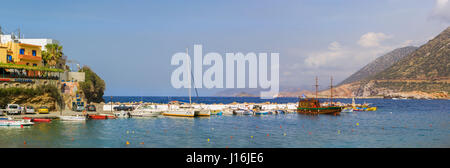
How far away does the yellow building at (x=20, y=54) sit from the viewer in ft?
222

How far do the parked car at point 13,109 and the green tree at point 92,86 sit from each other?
1114 inches

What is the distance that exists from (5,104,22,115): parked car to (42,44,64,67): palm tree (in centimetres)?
2142

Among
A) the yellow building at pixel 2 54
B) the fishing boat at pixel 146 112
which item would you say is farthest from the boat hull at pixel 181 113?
the yellow building at pixel 2 54

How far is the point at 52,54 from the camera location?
76.7 meters

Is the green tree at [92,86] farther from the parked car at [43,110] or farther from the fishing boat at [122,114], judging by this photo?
the parked car at [43,110]

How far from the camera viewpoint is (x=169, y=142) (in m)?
38.1

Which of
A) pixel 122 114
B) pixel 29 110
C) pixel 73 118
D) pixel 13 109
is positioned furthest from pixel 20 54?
pixel 122 114

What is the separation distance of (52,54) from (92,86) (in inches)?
696

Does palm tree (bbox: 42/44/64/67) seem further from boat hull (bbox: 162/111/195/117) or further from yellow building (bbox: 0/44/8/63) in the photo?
boat hull (bbox: 162/111/195/117)

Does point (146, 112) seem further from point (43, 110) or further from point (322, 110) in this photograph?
point (322, 110)
